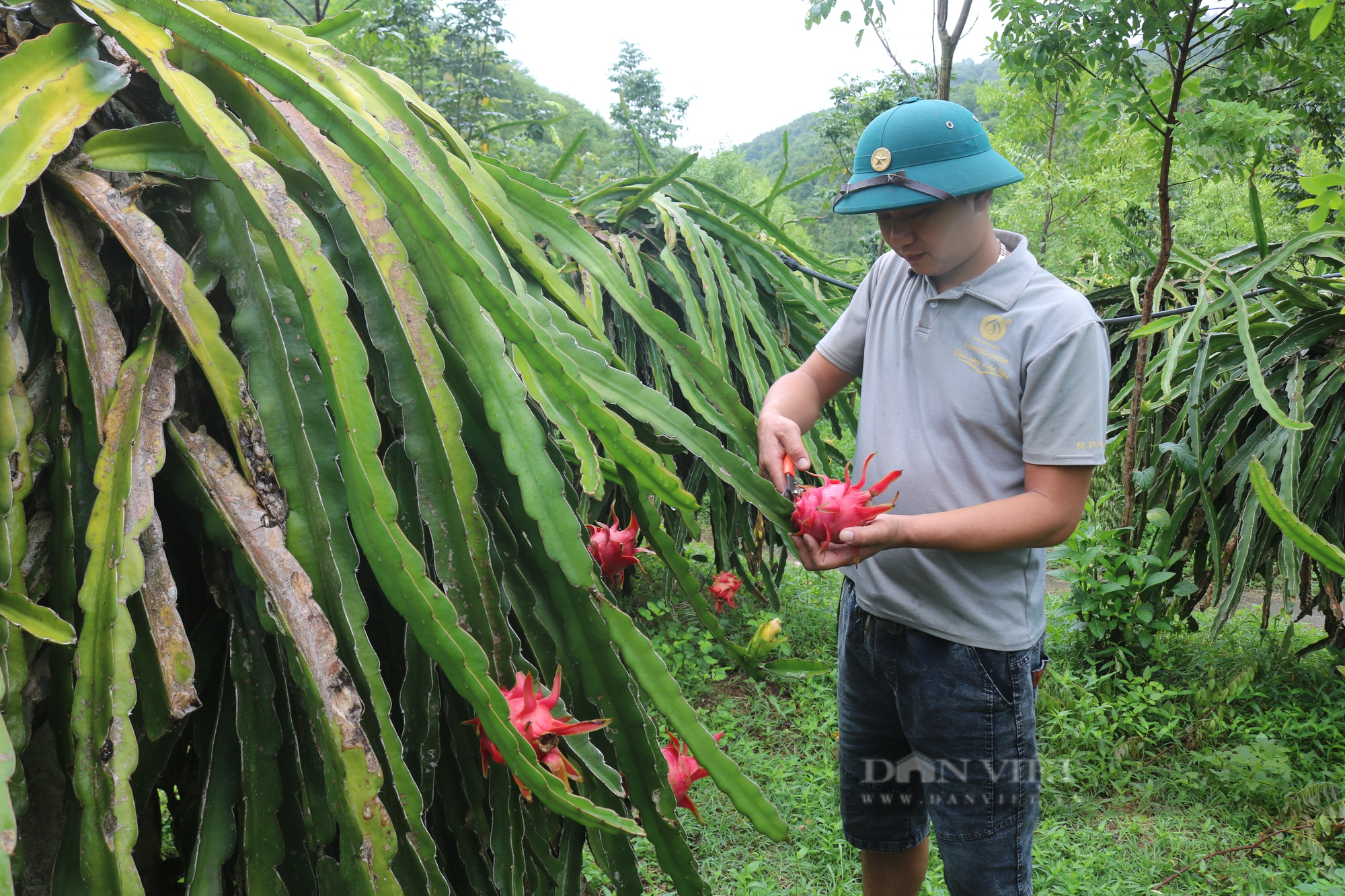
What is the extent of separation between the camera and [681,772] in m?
0.85

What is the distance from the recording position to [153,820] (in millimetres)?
681

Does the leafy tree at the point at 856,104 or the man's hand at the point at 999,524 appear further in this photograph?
the leafy tree at the point at 856,104

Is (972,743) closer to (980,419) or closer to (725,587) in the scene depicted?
(980,419)

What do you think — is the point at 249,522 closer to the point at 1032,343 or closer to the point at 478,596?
the point at 478,596

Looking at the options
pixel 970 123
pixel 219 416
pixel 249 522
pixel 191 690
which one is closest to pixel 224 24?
pixel 219 416

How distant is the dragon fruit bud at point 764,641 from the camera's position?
99cm

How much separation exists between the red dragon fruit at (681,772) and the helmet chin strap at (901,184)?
859 mm

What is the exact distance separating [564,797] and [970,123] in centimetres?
118

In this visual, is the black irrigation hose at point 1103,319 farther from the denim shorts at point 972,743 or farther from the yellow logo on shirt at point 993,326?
the denim shorts at point 972,743

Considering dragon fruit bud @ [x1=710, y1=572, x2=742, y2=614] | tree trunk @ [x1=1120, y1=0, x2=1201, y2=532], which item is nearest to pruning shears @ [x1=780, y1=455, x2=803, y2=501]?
dragon fruit bud @ [x1=710, y1=572, x2=742, y2=614]

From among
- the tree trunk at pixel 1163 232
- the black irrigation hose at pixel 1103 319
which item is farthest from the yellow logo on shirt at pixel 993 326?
the tree trunk at pixel 1163 232

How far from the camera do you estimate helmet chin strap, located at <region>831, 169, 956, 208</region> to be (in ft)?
4.03

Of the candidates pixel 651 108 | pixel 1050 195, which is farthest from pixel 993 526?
pixel 651 108

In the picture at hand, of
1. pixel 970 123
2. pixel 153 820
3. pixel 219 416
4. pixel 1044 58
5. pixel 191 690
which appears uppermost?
pixel 1044 58
